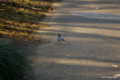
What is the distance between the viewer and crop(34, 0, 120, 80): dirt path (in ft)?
17.8

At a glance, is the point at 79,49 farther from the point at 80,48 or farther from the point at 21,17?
the point at 21,17

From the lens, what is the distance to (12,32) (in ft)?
27.6

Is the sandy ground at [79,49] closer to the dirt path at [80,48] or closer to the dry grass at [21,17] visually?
the dirt path at [80,48]

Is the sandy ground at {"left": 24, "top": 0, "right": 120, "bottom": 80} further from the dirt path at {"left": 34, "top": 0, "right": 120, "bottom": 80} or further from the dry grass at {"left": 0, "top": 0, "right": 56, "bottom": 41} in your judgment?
the dry grass at {"left": 0, "top": 0, "right": 56, "bottom": 41}

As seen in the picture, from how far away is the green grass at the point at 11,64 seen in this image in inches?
165

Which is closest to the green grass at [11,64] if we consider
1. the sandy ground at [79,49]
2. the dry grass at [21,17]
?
the sandy ground at [79,49]

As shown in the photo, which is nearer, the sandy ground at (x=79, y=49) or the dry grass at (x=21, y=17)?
the sandy ground at (x=79, y=49)

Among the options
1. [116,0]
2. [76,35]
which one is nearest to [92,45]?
[76,35]

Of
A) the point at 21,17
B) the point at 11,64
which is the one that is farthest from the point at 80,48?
the point at 21,17

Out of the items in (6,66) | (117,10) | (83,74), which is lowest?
(83,74)

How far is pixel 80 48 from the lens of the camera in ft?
23.3

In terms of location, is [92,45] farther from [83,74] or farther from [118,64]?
[83,74]

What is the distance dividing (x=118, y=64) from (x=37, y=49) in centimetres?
276

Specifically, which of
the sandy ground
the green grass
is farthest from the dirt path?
the green grass
